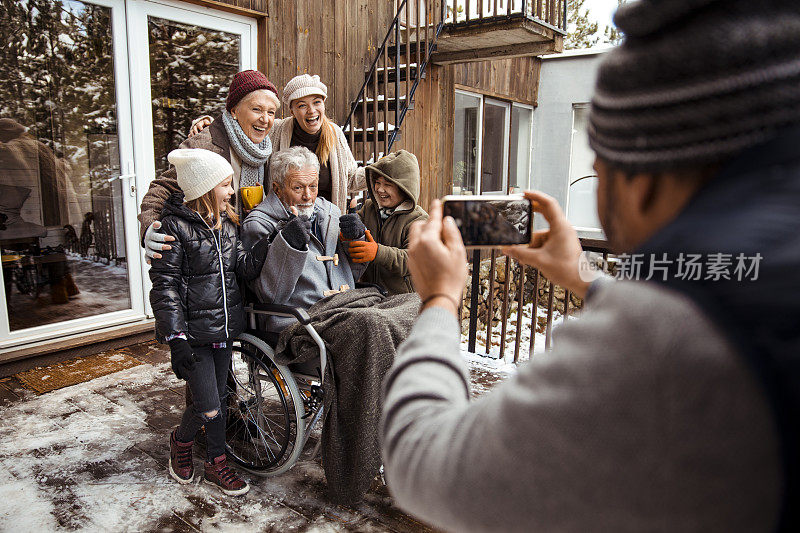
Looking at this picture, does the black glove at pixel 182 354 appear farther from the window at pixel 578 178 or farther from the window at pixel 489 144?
the window at pixel 578 178

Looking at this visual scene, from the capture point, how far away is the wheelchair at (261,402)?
90.8 inches

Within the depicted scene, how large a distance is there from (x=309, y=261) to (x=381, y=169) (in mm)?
606

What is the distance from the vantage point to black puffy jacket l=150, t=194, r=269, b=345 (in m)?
2.22

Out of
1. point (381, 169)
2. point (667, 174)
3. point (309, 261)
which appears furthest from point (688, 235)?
point (381, 169)

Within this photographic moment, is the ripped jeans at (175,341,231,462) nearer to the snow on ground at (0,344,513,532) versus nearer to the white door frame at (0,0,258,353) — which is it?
the snow on ground at (0,344,513,532)

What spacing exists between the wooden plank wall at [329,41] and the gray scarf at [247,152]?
2354 mm

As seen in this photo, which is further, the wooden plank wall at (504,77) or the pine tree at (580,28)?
the pine tree at (580,28)

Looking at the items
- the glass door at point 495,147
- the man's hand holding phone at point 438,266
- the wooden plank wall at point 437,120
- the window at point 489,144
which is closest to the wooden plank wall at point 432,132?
the wooden plank wall at point 437,120

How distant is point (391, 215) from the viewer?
116 inches

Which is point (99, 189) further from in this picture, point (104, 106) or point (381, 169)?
point (381, 169)

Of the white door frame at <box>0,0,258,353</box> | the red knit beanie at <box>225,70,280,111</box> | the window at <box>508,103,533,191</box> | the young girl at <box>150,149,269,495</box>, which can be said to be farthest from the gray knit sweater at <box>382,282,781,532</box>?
the window at <box>508,103,533,191</box>

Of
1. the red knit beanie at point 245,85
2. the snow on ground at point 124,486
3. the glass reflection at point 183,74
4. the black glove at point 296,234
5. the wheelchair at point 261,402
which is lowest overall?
the snow on ground at point 124,486

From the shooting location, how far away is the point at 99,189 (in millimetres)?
4195

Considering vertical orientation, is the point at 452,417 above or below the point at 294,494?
above
